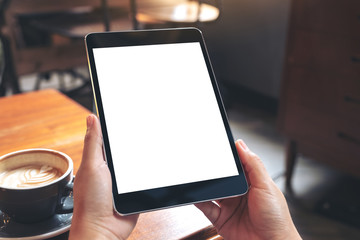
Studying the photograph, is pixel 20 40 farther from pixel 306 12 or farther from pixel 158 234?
pixel 158 234

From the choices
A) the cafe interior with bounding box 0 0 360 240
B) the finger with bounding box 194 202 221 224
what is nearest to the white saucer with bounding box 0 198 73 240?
the cafe interior with bounding box 0 0 360 240

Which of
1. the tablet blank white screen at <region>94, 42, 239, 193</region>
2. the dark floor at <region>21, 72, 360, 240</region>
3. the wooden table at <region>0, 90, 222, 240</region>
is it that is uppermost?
the tablet blank white screen at <region>94, 42, 239, 193</region>

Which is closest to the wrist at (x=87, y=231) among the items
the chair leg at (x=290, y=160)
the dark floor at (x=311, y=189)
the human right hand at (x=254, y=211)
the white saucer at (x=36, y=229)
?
the white saucer at (x=36, y=229)

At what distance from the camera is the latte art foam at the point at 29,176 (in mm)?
456

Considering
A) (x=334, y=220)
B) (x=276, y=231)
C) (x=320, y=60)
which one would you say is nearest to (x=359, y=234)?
(x=334, y=220)

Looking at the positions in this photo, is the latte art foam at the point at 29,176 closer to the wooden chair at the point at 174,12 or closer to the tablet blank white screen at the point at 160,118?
the tablet blank white screen at the point at 160,118

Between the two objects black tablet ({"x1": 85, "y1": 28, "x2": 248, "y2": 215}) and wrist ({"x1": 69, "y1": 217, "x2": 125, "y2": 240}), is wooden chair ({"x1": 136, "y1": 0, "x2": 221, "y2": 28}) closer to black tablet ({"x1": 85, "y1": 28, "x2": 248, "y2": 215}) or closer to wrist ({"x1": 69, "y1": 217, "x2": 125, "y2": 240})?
black tablet ({"x1": 85, "y1": 28, "x2": 248, "y2": 215})

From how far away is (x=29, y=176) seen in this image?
0.47m

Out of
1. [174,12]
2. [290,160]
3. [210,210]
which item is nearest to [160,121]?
[210,210]

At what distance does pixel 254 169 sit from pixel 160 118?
0.14 metres

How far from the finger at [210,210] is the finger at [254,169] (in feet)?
0.19

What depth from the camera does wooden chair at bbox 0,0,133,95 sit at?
1736mm

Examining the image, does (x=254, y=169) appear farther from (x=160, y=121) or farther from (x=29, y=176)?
(x=29, y=176)

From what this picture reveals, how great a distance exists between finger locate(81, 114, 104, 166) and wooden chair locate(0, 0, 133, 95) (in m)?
1.25
